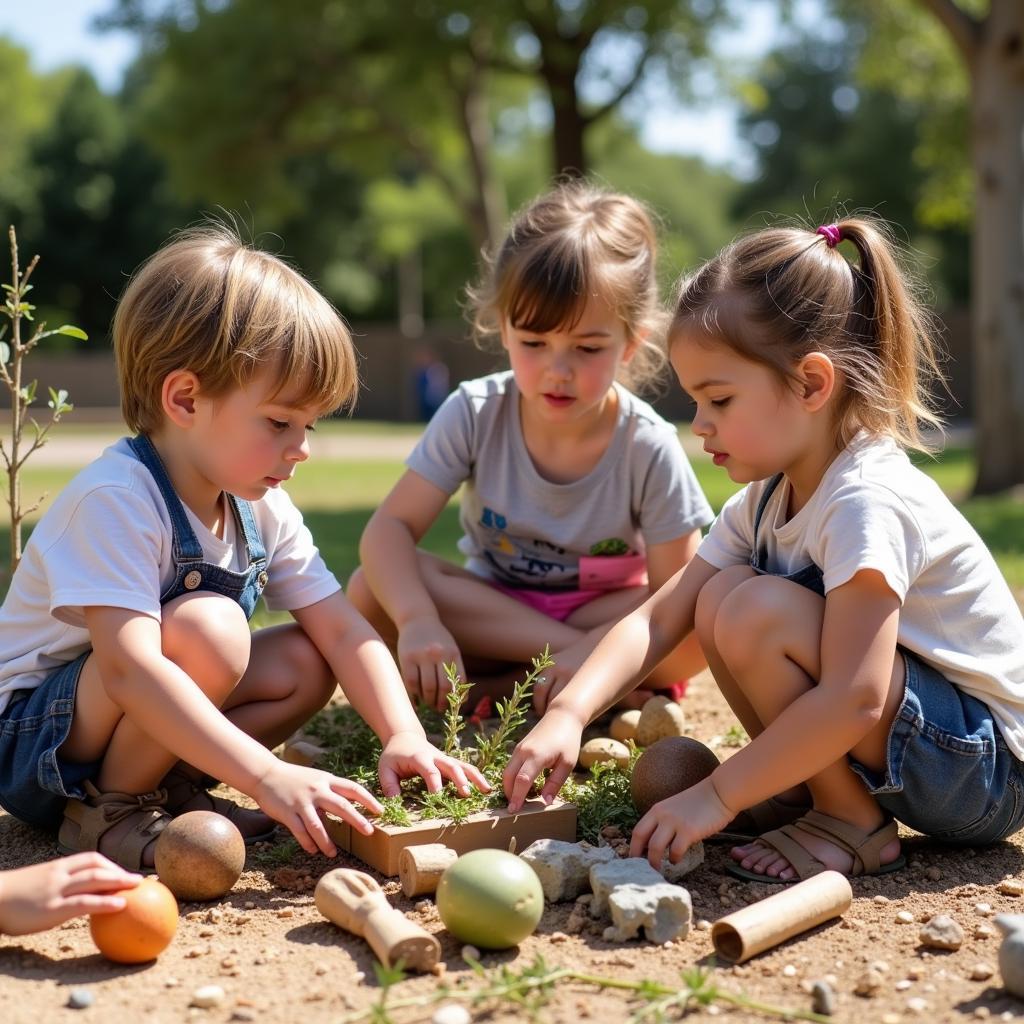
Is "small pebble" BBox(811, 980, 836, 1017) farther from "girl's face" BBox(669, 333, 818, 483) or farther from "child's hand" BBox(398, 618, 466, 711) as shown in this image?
"child's hand" BBox(398, 618, 466, 711)

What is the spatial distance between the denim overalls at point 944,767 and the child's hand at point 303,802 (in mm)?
1161

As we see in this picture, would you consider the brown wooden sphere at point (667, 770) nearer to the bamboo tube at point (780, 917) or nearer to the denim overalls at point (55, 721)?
the bamboo tube at point (780, 917)

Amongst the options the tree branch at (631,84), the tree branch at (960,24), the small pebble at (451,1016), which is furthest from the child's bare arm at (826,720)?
the tree branch at (631,84)

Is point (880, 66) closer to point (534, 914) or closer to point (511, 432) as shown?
point (511, 432)

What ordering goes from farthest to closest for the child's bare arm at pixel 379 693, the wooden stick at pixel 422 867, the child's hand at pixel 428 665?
the child's hand at pixel 428 665, the child's bare arm at pixel 379 693, the wooden stick at pixel 422 867

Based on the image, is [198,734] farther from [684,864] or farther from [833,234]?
[833,234]

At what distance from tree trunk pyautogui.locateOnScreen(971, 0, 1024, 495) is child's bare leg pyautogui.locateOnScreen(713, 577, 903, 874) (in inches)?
397

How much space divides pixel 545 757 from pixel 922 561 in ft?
3.23

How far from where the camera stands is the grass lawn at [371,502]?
26.1ft

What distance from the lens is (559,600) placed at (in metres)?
4.56

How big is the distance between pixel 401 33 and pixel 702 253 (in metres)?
37.1

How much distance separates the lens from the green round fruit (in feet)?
7.94

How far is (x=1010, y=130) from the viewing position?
39.5ft

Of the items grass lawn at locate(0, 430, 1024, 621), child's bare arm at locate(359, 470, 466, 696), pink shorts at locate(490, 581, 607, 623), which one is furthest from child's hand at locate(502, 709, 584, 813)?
grass lawn at locate(0, 430, 1024, 621)
